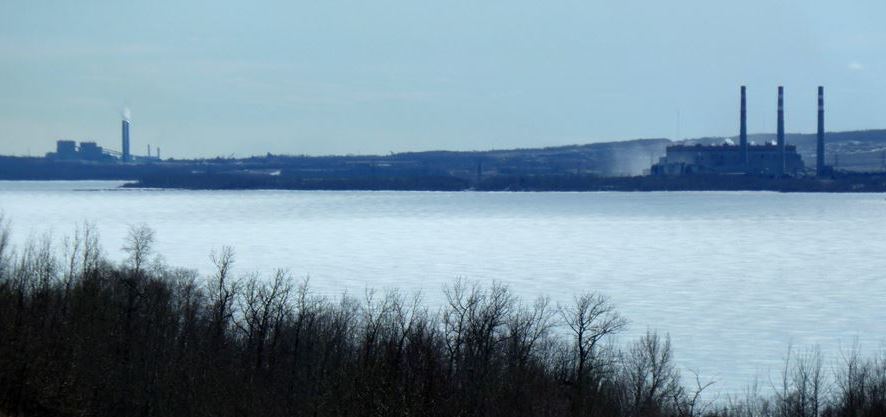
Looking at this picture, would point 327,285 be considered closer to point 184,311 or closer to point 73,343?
point 184,311

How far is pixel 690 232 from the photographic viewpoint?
196ft

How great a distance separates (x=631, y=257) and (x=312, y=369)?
2887cm

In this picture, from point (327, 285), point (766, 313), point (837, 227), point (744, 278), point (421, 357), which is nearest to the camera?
point (421, 357)

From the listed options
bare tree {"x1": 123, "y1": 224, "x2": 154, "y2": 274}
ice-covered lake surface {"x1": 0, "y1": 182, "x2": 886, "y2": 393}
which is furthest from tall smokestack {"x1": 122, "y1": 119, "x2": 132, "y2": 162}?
bare tree {"x1": 123, "y1": 224, "x2": 154, "y2": 274}

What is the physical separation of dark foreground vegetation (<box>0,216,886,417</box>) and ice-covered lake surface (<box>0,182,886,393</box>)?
88.6 inches

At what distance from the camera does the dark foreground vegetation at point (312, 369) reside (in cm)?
1483

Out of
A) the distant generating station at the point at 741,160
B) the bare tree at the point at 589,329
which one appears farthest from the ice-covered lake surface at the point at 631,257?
the distant generating station at the point at 741,160

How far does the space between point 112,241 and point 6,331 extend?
31.2 meters

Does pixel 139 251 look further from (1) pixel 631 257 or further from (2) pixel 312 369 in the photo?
(1) pixel 631 257

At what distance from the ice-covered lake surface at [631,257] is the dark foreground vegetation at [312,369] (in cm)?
225

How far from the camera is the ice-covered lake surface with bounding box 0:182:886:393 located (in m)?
25.5

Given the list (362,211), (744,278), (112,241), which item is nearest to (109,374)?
(744,278)

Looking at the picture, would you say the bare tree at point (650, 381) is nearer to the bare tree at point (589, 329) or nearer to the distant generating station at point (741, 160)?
the bare tree at point (589, 329)

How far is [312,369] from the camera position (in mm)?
16859
